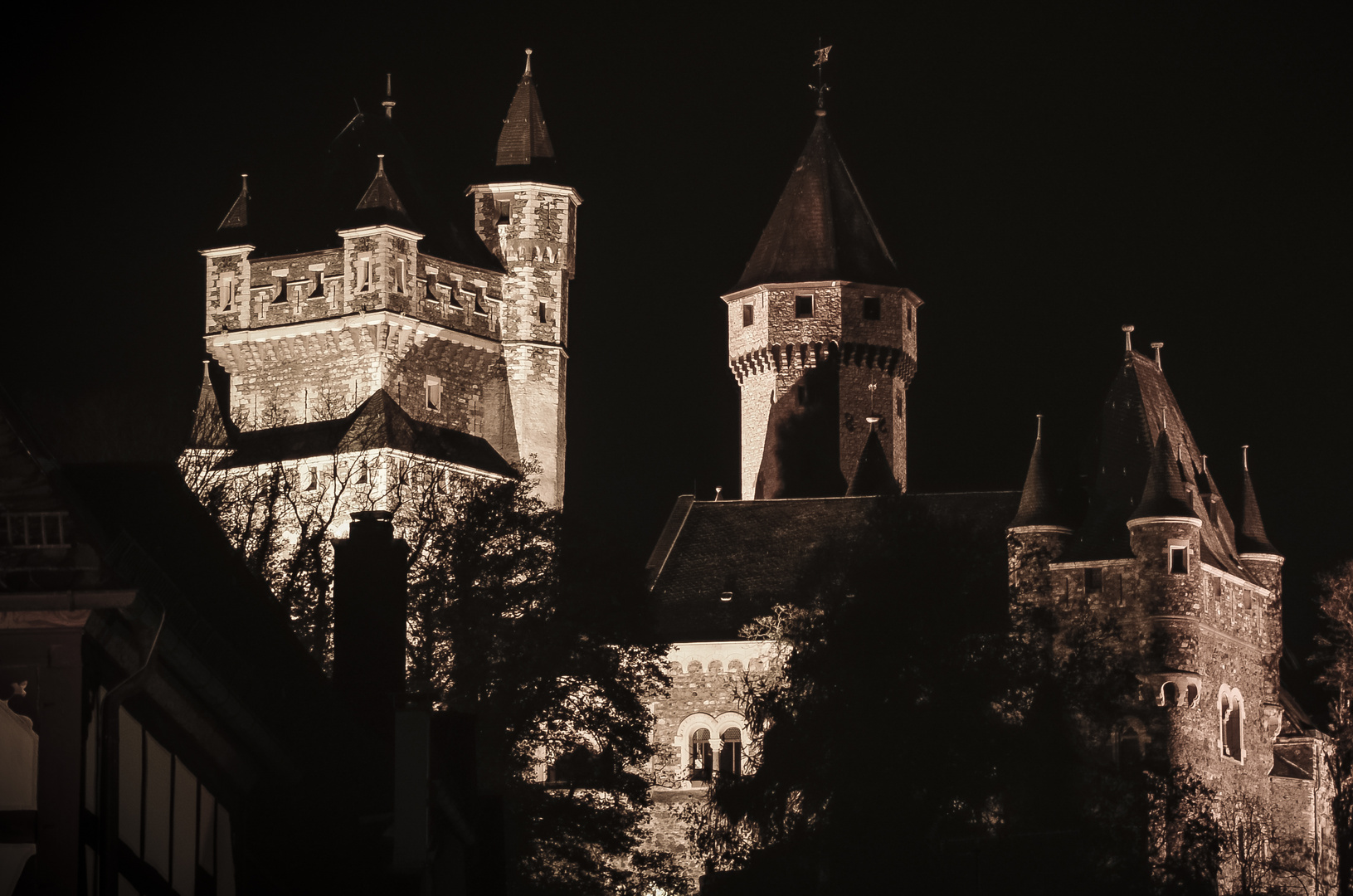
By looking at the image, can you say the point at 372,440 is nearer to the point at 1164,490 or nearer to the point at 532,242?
the point at 532,242

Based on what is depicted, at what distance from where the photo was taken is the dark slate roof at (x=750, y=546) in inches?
2766

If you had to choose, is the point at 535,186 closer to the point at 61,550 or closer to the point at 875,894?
the point at 875,894

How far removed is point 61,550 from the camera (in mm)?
12430

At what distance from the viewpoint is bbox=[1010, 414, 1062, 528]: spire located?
68.4m

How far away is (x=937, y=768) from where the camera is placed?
1973 inches

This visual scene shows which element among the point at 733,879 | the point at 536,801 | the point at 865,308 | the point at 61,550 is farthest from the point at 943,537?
the point at 61,550

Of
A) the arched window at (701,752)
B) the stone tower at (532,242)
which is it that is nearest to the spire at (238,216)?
the stone tower at (532,242)

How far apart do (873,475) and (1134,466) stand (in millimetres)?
10837

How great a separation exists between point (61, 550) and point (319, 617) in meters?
28.4

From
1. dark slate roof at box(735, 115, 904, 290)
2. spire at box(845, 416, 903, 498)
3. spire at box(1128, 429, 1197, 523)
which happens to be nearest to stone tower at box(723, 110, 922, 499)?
dark slate roof at box(735, 115, 904, 290)

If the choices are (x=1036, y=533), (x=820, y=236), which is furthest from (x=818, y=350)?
(x=1036, y=533)

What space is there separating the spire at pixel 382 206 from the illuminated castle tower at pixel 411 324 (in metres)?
0.05

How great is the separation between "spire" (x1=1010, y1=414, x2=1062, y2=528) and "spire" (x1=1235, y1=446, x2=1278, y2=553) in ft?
20.4

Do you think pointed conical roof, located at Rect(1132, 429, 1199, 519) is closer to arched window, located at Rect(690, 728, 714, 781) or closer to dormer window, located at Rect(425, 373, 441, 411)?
arched window, located at Rect(690, 728, 714, 781)
